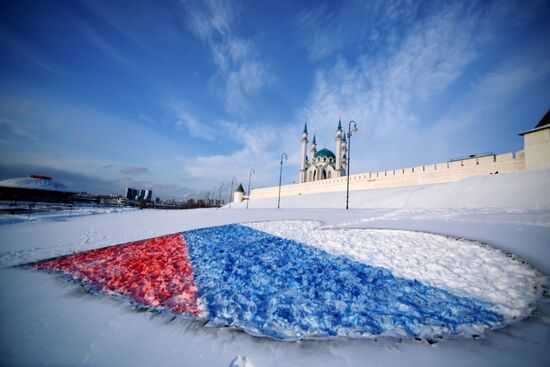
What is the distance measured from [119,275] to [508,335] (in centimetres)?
686

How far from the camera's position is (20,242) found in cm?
892

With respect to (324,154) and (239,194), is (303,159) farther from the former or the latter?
(239,194)

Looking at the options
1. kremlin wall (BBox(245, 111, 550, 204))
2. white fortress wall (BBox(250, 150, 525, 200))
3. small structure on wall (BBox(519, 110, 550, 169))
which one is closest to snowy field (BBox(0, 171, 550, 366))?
small structure on wall (BBox(519, 110, 550, 169))

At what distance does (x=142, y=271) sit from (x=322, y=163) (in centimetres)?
6243

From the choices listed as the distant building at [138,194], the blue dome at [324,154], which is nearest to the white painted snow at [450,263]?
the blue dome at [324,154]

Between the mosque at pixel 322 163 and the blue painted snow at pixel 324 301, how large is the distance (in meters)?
56.0

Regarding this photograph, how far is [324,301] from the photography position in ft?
11.1

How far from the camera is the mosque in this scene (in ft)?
194

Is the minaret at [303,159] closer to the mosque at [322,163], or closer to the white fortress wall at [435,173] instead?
the mosque at [322,163]

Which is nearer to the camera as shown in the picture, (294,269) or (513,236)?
(294,269)

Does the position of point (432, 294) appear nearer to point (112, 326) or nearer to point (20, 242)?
point (112, 326)

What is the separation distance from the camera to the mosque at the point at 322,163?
5928cm

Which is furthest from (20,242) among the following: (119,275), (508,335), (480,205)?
(480,205)

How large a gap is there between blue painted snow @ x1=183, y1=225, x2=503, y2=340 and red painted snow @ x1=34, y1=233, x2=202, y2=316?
12.8 inches
